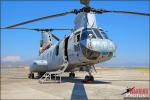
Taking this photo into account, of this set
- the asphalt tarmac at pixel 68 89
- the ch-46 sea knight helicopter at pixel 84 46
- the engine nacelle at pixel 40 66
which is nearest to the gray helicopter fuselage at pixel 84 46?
the ch-46 sea knight helicopter at pixel 84 46

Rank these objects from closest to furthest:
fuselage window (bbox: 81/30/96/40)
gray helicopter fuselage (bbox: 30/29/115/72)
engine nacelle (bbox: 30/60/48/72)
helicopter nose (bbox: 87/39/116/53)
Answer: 1. helicopter nose (bbox: 87/39/116/53)
2. gray helicopter fuselage (bbox: 30/29/115/72)
3. fuselage window (bbox: 81/30/96/40)
4. engine nacelle (bbox: 30/60/48/72)

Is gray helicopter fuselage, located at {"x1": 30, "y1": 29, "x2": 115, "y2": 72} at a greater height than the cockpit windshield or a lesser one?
lesser

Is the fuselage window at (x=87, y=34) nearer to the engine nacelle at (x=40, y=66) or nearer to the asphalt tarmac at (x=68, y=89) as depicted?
the asphalt tarmac at (x=68, y=89)

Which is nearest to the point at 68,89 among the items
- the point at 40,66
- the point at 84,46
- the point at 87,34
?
the point at 84,46

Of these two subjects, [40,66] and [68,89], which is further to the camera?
[40,66]

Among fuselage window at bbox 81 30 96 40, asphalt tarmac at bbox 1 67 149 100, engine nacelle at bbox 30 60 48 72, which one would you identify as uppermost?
fuselage window at bbox 81 30 96 40

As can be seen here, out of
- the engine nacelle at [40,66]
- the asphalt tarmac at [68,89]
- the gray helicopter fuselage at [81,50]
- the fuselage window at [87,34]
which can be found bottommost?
the asphalt tarmac at [68,89]

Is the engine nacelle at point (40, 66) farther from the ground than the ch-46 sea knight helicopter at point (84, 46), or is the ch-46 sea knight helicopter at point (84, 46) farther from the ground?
the ch-46 sea knight helicopter at point (84, 46)

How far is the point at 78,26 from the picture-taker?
22.1m

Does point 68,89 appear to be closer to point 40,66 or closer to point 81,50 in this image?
point 81,50

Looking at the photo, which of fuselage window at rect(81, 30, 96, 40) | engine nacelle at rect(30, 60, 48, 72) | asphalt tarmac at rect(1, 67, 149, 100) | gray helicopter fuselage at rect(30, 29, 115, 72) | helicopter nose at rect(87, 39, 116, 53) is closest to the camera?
asphalt tarmac at rect(1, 67, 149, 100)

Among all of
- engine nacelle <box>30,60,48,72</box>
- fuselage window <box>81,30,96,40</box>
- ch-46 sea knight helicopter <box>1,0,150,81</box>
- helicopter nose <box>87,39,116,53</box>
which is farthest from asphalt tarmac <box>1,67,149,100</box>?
engine nacelle <box>30,60,48,72</box>

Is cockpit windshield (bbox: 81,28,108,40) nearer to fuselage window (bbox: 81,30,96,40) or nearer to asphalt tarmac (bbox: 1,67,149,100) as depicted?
fuselage window (bbox: 81,30,96,40)

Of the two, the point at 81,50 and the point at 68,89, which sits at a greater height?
the point at 81,50
